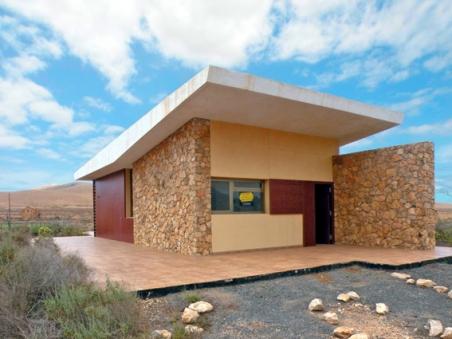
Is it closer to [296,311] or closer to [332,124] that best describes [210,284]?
[296,311]

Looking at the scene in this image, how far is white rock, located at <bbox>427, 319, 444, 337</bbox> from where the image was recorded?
3.83 meters

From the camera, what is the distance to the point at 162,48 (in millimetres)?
11609

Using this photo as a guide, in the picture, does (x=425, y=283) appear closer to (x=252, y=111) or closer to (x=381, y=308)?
(x=381, y=308)

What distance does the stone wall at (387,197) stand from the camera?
927 centimetres

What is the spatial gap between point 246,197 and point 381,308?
212 inches

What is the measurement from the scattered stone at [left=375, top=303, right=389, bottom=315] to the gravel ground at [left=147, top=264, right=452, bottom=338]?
0.21 ft

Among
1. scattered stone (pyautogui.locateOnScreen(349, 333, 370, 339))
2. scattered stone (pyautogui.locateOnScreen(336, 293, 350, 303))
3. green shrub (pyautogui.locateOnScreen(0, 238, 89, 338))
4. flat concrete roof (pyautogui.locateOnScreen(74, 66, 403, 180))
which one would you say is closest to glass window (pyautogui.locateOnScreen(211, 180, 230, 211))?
flat concrete roof (pyautogui.locateOnScreen(74, 66, 403, 180))

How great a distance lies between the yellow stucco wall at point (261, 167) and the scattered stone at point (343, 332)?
17.1ft

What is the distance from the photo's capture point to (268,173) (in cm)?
989

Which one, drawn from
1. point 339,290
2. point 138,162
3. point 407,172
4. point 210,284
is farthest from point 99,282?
point 407,172

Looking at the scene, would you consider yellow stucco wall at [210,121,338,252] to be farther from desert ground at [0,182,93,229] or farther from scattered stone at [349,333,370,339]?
desert ground at [0,182,93,229]

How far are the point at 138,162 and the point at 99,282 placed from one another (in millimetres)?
7048

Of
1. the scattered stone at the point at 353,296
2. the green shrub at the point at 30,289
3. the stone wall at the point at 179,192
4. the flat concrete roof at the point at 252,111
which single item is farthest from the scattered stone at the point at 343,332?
the stone wall at the point at 179,192

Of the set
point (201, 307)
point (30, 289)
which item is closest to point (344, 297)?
point (201, 307)
